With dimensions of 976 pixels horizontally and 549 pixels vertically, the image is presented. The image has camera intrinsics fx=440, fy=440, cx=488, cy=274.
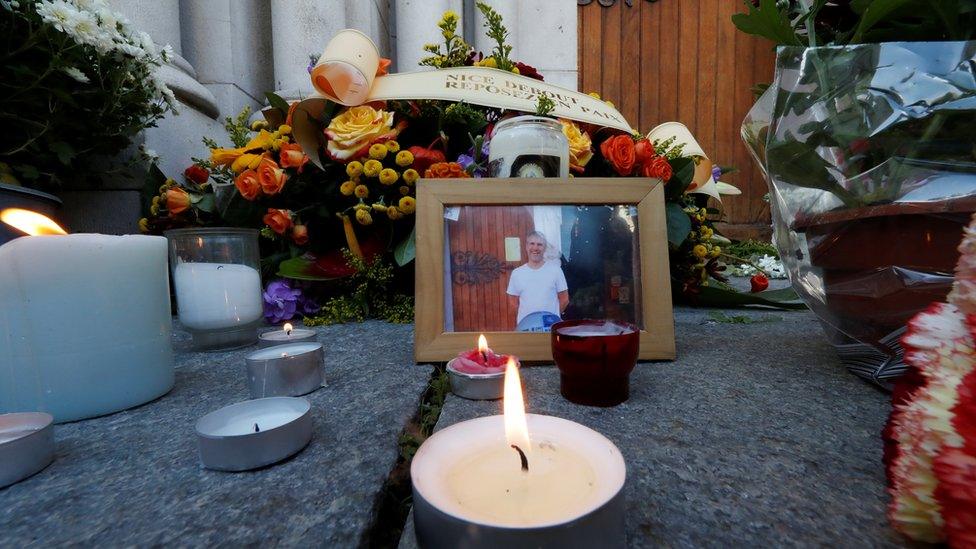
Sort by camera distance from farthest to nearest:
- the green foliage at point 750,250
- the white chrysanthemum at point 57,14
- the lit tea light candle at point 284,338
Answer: the green foliage at point 750,250 → the white chrysanthemum at point 57,14 → the lit tea light candle at point 284,338

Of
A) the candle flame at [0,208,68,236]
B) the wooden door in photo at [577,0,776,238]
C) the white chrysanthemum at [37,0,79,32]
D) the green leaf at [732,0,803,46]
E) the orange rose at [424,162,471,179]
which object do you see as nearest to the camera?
the candle flame at [0,208,68,236]

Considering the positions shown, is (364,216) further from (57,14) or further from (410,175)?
(57,14)

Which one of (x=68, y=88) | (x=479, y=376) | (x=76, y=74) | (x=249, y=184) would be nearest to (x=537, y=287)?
(x=479, y=376)

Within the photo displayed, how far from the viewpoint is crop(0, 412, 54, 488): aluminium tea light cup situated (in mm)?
472

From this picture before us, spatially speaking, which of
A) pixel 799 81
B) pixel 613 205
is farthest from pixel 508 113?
pixel 799 81

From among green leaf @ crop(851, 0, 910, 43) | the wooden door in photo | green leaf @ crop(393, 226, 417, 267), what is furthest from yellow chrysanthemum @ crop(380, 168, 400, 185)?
the wooden door in photo

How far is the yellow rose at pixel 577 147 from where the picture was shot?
1310 millimetres

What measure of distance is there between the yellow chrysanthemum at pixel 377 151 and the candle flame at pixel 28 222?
70 centimetres

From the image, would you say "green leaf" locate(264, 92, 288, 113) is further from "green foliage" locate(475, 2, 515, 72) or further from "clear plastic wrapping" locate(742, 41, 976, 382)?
A: "clear plastic wrapping" locate(742, 41, 976, 382)

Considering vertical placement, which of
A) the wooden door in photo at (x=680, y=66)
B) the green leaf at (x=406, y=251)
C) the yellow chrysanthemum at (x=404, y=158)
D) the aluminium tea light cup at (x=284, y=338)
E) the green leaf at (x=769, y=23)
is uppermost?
the wooden door in photo at (x=680, y=66)

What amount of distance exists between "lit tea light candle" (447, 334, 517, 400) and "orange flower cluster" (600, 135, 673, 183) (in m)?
0.80

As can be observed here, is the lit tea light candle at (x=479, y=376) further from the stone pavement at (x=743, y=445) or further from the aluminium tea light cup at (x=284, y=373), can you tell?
the aluminium tea light cup at (x=284, y=373)

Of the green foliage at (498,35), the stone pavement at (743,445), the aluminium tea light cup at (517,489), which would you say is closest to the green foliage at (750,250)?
the green foliage at (498,35)

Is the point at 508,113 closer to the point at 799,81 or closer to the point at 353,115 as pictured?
the point at 353,115
